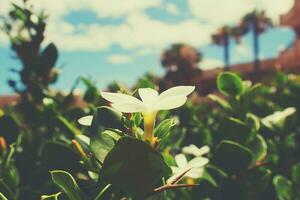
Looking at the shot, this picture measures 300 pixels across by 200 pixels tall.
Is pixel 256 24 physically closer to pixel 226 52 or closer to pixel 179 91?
pixel 226 52

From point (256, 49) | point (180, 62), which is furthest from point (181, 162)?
point (256, 49)

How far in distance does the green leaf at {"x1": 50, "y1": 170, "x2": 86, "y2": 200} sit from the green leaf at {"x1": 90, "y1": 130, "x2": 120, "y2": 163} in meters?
0.08

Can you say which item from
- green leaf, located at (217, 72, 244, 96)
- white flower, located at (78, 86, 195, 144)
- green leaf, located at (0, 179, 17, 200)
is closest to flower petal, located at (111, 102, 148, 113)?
white flower, located at (78, 86, 195, 144)

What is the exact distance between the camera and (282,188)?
1.42 m

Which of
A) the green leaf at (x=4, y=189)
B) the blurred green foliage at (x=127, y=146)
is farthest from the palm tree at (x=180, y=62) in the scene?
the green leaf at (x=4, y=189)

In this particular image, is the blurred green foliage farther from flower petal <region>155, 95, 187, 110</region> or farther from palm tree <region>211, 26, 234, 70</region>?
palm tree <region>211, 26, 234, 70</region>

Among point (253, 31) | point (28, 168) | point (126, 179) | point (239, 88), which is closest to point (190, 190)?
point (239, 88)

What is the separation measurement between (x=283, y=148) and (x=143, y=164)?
1.07m

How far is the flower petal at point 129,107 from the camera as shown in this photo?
29.7 inches

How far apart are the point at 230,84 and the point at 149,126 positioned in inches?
27.5

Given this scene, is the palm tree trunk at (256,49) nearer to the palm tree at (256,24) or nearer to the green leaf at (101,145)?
the palm tree at (256,24)

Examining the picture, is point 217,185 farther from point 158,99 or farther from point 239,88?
point 158,99

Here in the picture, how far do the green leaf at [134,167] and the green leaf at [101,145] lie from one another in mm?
74

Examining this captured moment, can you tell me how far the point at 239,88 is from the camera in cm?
150
